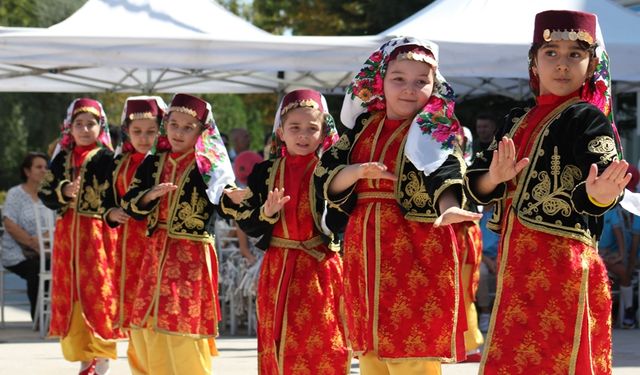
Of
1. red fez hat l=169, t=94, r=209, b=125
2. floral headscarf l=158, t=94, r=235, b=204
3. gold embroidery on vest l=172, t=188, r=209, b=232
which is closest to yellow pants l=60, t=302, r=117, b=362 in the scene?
gold embroidery on vest l=172, t=188, r=209, b=232

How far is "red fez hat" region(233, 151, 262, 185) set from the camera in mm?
11414

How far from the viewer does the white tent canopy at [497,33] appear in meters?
9.64

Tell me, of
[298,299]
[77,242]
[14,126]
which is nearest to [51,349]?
[77,242]

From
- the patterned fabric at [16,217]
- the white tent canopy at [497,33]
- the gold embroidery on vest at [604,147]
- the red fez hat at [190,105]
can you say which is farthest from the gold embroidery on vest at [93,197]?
the gold embroidery on vest at [604,147]

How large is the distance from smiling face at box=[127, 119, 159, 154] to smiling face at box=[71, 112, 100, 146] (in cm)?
86

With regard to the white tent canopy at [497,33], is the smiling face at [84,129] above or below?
below

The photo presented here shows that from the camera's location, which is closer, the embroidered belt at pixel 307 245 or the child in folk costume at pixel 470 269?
the embroidered belt at pixel 307 245

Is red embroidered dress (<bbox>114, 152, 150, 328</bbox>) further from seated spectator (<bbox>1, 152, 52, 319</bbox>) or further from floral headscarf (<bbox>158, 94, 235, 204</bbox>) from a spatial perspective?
seated spectator (<bbox>1, 152, 52, 319</bbox>)

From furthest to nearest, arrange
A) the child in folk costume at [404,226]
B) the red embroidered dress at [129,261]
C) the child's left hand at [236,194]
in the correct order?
the red embroidered dress at [129,261], the child's left hand at [236,194], the child in folk costume at [404,226]

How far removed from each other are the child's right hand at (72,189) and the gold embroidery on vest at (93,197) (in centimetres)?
6

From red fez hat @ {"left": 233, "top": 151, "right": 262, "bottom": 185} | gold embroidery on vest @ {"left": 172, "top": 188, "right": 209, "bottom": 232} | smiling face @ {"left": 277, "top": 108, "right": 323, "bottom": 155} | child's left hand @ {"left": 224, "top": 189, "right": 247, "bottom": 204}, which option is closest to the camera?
smiling face @ {"left": 277, "top": 108, "right": 323, "bottom": 155}

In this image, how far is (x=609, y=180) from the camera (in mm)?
4043

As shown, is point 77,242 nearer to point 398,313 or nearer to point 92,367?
point 92,367

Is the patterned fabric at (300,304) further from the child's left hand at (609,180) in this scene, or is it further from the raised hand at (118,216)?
the child's left hand at (609,180)
